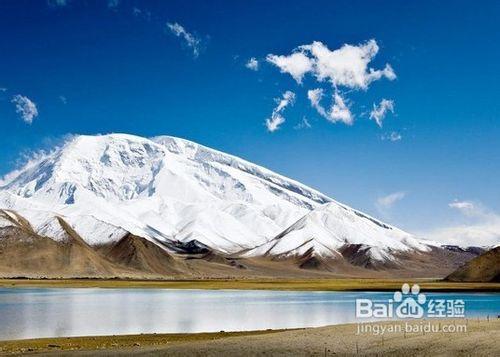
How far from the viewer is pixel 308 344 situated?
46656mm

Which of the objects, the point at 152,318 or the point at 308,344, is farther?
the point at 152,318

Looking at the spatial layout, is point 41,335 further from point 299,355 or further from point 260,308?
point 260,308

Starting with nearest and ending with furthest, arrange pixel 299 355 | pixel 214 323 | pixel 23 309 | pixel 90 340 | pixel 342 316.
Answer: pixel 299 355
pixel 90 340
pixel 214 323
pixel 342 316
pixel 23 309

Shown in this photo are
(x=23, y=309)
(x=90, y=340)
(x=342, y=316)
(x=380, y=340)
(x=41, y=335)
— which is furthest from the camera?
(x=23, y=309)

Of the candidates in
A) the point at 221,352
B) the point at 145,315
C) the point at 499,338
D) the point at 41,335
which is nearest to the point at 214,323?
the point at 145,315

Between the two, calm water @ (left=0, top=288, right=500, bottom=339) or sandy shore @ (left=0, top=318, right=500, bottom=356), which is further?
calm water @ (left=0, top=288, right=500, bottom=339)

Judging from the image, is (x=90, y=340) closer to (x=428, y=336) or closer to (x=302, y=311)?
(x=428, y=336)

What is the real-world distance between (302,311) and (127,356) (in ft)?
158

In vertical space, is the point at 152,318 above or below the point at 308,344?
above

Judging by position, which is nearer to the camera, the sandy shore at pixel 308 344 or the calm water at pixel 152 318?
the sandy shore at pixel 308 344

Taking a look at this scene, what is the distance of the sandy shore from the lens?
42375mm

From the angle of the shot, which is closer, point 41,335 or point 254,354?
point 254,354

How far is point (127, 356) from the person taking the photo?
4316 centimetres

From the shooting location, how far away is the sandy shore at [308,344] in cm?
4238
